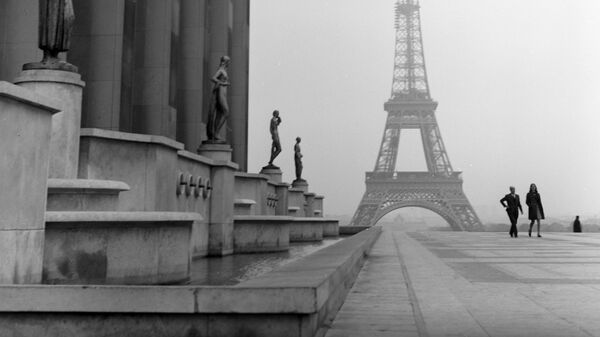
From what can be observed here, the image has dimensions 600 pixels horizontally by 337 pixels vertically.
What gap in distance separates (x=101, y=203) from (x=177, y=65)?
18.5m

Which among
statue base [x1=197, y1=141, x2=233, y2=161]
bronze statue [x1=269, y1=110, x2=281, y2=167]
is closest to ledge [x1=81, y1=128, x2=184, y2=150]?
statue base [x1=197, y1=141, x2=233, y2=161]

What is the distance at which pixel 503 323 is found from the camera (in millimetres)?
5078

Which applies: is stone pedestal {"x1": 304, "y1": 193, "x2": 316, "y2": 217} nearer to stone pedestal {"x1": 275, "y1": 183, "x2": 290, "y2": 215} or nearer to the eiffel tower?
stone pedestal {"x1": 275, "y1": 183, "x2": 290, "y2": 215}

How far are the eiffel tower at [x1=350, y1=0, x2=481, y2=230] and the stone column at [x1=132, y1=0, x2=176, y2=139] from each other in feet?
165

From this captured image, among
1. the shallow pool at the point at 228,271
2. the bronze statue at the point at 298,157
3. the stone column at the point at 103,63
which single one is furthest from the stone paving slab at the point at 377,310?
the bronze statue at the point at 298,157

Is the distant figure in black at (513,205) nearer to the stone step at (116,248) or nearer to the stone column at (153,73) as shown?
the stone column at (153,73)

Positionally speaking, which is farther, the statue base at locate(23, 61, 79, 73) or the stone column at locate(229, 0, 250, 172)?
the stone column at locate(229, 0, 250, 172)

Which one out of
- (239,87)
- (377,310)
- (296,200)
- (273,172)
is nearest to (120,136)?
(377,310)

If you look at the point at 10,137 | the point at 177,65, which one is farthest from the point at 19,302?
the point at 177,65

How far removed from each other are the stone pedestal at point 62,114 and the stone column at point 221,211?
474cm

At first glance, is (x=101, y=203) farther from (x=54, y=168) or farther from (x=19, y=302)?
(x=19, y=302)

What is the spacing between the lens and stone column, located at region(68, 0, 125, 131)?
1864 cm

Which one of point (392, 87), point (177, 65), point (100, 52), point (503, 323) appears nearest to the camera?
point (503, 323)

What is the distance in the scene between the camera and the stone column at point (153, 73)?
21.9 m
